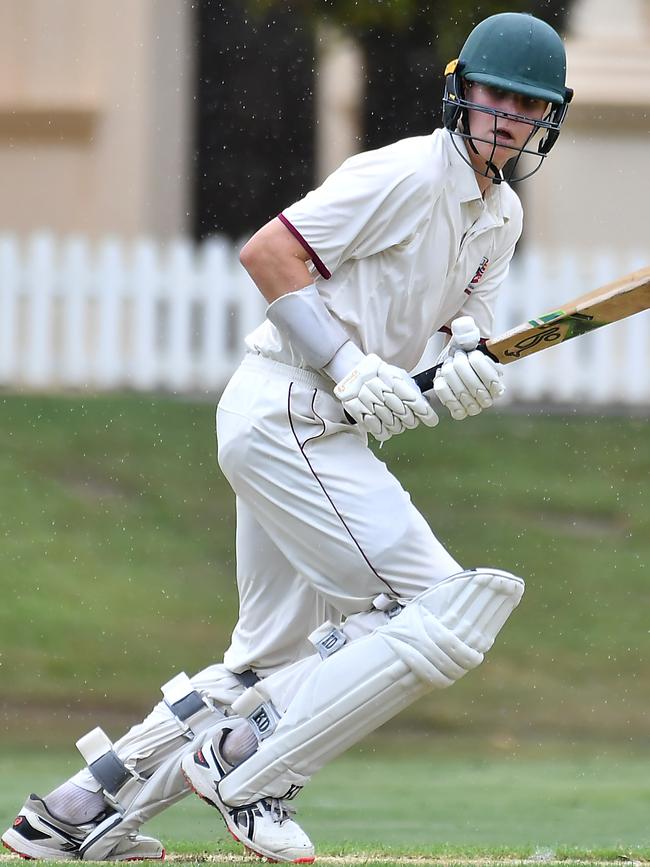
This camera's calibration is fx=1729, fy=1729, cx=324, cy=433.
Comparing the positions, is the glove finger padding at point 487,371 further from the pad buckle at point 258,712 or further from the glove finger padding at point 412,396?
the pad buckle at point 258,712

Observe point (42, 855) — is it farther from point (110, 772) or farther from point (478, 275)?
point (478, 275)

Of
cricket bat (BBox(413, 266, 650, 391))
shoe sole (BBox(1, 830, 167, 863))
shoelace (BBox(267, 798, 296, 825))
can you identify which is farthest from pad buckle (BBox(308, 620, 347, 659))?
shoe sole (BBox(1, 830, 167, 863))

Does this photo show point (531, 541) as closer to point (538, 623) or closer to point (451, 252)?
point (538, 623)

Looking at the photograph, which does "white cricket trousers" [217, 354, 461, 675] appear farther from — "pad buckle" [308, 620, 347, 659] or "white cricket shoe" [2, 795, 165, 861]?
"white cricket shoe" [2, 795, 165, 861]

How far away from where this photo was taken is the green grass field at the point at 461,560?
5582mm

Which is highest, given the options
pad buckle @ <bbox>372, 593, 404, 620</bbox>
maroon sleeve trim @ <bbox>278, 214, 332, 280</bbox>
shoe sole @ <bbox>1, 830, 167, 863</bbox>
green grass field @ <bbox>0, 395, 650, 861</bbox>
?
maroon sleeve trim @ <bbox>278, 214, 332, 280</bbox>

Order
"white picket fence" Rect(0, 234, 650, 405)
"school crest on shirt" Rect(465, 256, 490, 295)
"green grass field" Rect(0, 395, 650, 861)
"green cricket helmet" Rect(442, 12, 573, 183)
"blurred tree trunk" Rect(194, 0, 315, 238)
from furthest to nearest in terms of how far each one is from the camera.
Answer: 1. "blurred tree trunk" Rect(194, 0, 315, 238)
2. "white picket fence" Rect(0, 234, 650, 405)
3. "green grass field" Rect(0, 395, 650, 861)
4. "school crest on shirt" Rect(465, 256, 490, 295)
5. "green cricket helmet" Rect(442, 12, 573, 183)

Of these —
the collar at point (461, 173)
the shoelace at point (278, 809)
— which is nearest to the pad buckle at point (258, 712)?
the shoelace at point (278, 809)

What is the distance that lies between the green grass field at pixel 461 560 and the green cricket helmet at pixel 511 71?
1747 millimetres

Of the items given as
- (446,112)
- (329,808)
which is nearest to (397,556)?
(446,112)

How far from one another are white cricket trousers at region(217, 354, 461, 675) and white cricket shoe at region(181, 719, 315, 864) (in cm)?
44

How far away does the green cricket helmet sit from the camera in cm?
368

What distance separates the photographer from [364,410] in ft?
11.7

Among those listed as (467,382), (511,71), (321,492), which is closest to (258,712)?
(321,492)
